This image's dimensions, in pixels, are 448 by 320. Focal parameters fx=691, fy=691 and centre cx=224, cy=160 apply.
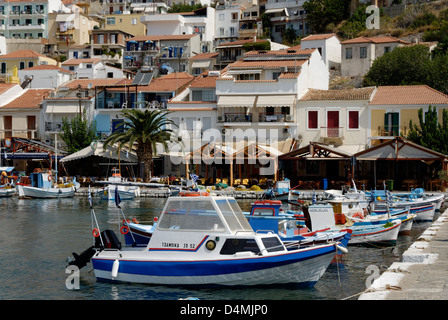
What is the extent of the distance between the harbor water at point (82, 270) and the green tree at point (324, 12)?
66909 mm

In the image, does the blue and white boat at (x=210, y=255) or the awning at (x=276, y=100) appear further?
the awning at (x=276, y=100)

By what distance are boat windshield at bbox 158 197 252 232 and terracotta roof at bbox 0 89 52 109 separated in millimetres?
50854

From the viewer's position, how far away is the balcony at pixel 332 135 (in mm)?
55625

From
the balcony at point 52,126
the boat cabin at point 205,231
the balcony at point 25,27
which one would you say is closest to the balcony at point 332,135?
the balcony at point 52,126

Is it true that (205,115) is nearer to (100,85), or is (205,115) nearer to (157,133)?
(157,133)

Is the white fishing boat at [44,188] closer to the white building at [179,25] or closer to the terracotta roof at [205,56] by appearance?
the terracotta roof at [205,56]

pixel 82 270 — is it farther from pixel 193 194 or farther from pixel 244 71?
pixel 244 71

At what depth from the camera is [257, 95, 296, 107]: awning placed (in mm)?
56188

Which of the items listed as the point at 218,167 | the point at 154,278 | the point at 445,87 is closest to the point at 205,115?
the point at 218,167

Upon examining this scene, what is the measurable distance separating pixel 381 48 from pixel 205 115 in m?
29.3

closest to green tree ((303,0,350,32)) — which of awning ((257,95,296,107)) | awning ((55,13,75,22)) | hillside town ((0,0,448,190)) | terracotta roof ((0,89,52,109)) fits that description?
hillside town ((0,0,448,190))

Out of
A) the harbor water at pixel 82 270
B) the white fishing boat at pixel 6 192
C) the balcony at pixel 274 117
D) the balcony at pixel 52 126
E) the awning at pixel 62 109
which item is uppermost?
the awning at pixel 62 109

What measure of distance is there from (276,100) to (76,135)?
18.6 metres

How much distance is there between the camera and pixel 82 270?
70.9ft
